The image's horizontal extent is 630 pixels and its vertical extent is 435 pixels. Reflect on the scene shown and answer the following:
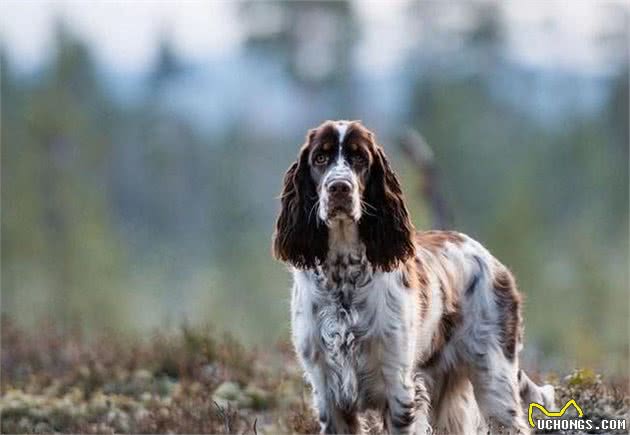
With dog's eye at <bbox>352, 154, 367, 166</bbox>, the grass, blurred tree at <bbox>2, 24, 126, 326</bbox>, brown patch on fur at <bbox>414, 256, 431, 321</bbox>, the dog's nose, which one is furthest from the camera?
blurred tree at <bbox>2, 24, 126, 326</bbox>

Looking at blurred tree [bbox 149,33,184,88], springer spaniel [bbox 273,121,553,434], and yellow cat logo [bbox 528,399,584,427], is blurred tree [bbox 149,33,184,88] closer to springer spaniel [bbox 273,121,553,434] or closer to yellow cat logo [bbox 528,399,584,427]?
yellow cat logo [bbox 528,399,584,427]

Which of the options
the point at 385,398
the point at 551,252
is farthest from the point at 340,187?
the point at 551,252

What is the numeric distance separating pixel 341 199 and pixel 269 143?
1849 inches

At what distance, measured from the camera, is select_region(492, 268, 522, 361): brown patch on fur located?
777 cm

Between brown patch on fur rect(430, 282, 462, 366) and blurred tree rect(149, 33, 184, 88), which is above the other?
brown patch on fur rect(430, 282, 462, 366)

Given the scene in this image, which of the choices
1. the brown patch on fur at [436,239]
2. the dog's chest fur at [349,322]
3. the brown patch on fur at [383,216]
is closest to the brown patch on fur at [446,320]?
the brown patch on fur at [436,239]

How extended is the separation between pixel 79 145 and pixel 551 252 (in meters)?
17.0

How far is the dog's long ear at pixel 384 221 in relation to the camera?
22.7 feet

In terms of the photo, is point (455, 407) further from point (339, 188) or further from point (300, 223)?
point (339, 188)

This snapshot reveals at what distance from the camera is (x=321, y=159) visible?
272 inches

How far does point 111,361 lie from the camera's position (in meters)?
11.5

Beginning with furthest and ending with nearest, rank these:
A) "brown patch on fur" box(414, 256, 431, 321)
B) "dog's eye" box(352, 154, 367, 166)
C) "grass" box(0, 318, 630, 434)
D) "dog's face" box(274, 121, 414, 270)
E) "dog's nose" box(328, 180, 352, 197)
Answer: "grass" box(0, 318, 630, 434) → "brown patch on fur" box(414, 256, 431, 321) → "dog's eye" box(352, 154, 367, 166) → "dog's face" box(274, 121, 414, 270) → "dog's nose" box(328, 180, 352, 197)

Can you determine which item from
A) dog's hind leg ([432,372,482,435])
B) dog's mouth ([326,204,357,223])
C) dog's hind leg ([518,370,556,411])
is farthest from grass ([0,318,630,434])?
dog's mouth ([326,204,357,223])

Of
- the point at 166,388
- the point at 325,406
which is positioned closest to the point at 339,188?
the point at 325,406
